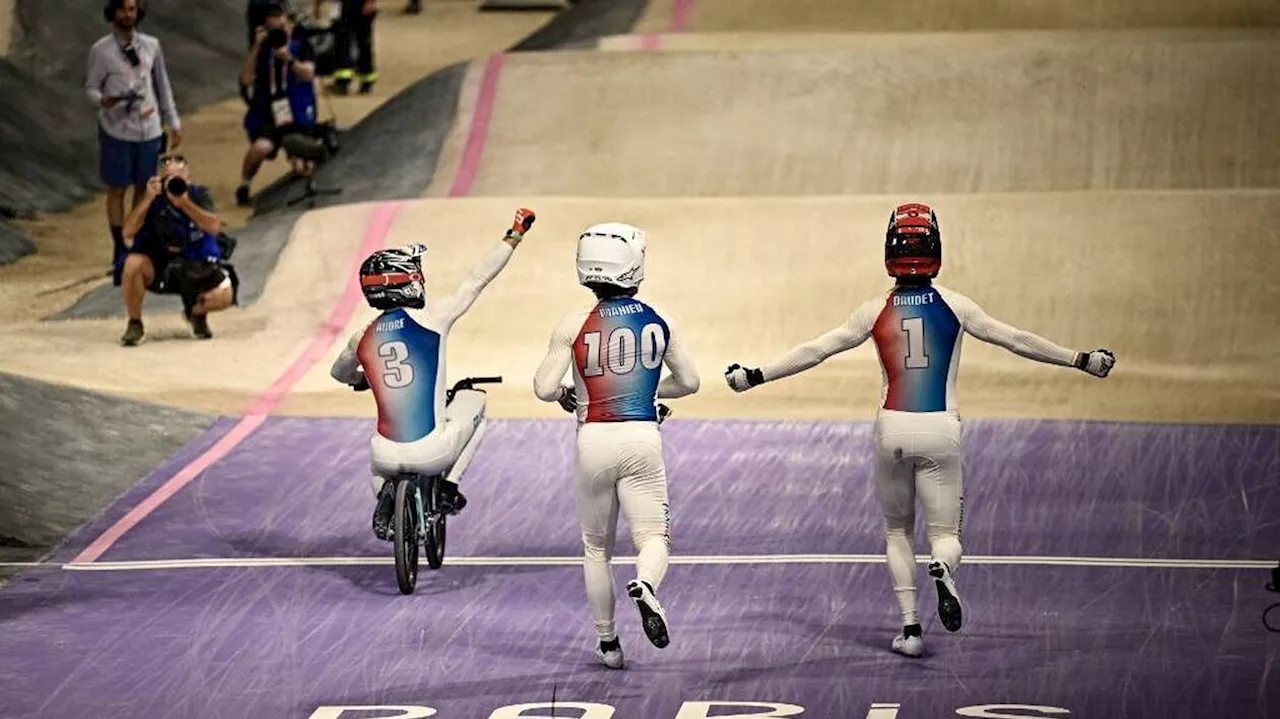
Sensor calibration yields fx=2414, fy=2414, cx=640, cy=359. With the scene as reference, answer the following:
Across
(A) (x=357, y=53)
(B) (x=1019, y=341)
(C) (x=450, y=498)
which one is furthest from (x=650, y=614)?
(A) (x=357, y=53)

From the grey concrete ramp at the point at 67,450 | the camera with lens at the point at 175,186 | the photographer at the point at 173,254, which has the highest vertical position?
the camera with lens at the point at 175,186

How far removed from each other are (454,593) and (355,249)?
7.72 metres

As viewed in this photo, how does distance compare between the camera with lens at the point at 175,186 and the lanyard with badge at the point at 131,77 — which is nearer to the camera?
the camera with lens at the point at 175,186

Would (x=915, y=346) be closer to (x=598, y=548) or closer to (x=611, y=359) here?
(x=611, y=359)

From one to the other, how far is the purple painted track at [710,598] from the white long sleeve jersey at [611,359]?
1049 millimetres

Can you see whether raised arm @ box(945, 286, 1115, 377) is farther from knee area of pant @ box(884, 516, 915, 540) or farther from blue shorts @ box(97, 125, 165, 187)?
blue shorts @ box(97, 125, 165, 187)

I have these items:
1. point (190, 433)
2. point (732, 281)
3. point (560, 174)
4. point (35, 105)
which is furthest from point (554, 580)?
point (35, 105)

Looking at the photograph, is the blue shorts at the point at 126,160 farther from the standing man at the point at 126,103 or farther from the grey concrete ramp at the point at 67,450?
the grey concrete ramp at the point at 67,450

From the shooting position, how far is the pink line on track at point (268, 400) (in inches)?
488

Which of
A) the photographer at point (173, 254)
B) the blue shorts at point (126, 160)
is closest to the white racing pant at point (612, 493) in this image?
the photographer at point (173, 254)

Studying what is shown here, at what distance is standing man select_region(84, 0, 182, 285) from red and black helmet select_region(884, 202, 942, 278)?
9.87 metres

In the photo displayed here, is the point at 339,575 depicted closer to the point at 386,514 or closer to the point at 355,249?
the point at 386,514

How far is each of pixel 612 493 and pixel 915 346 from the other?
141cm

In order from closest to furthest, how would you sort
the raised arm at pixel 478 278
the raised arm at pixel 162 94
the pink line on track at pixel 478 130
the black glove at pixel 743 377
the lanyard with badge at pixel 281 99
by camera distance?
the black glove at pixel 743 377 → the raised arm at pixel 478 278 → the raised arm at pixel 162 94 → the pink line on track at pixel 478 130 → the lanyard with badge at pixel 281 99
